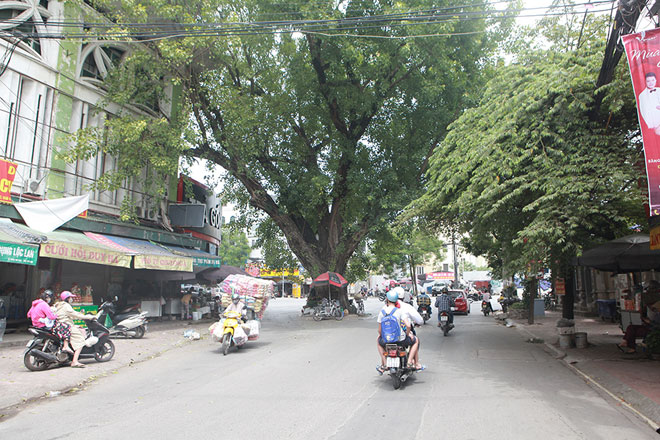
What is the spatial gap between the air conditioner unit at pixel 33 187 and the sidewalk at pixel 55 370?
4264 mm

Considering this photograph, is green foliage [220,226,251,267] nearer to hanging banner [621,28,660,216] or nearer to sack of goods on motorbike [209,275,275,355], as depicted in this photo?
sack of goods on motorbike [209,275,275,355]

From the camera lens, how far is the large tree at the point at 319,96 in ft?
58.2

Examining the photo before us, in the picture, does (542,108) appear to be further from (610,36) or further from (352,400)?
(352,400)

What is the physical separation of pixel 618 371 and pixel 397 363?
14.8ft

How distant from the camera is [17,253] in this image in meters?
11.4

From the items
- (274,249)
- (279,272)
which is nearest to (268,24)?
(274,249)

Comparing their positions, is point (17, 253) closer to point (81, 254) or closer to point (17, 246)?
point (17, 246)

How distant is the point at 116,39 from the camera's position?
15.9 meters

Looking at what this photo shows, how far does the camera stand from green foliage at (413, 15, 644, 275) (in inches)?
340

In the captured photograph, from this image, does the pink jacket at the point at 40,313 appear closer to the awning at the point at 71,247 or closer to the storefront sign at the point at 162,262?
the awning at the point at 71,247

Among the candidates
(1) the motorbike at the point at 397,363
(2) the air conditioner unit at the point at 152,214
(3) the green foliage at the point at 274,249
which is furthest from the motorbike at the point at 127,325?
(3) the green foliage at the point at 274,249

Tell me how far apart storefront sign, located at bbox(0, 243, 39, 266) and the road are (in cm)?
414

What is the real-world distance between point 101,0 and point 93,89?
3.00 meters

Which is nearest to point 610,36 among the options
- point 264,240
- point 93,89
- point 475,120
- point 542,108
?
point 542,108
